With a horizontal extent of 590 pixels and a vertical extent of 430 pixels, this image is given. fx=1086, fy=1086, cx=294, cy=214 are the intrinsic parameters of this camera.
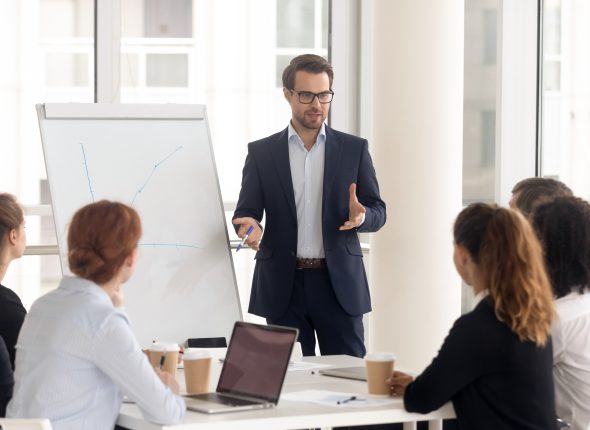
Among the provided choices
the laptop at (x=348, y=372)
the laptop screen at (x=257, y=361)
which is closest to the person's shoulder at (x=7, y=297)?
the laptop screen at (x=257, y=361)

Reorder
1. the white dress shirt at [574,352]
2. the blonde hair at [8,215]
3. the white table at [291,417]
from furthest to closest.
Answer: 1. the blonde hair at [8,215]
2. the white dress shirt at [574,352]
3. the white table at [291,417]

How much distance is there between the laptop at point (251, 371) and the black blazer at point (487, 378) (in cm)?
32

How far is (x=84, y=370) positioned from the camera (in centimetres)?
252

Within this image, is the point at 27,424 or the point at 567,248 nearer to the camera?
the point at 27,424

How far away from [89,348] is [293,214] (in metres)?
1.73

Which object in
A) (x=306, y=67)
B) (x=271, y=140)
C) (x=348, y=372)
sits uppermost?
(x=306, y=67)

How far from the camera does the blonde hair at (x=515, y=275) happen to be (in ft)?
8.57

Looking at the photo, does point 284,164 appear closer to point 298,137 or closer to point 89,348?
point 298,137

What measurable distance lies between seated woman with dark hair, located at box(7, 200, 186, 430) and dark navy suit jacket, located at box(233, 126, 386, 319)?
1547mm

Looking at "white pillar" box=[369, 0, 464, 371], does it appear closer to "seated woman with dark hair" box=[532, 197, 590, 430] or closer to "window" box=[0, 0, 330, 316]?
"window" box=[0, 0, 330, 316]

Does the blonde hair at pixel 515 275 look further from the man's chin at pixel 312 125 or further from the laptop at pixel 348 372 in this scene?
the man's chin at pixel 312 125

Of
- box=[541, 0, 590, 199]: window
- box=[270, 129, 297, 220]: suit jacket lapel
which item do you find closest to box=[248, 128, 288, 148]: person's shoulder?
box=[270, 129, 297, 220]: suit jacket lapel

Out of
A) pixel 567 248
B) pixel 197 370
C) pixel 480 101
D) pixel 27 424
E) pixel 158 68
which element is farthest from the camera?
pixel 480 101

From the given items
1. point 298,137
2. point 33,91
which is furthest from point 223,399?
point 33,91
